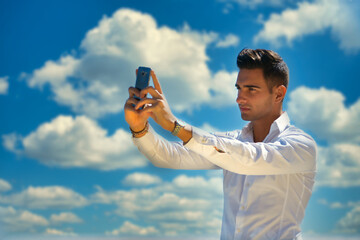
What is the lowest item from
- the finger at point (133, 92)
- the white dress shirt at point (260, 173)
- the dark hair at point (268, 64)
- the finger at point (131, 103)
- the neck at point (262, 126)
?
the white dress shirt at point (260, 173)

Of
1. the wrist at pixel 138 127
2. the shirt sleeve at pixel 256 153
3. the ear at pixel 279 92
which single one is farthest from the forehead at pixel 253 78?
the wrist at pixel 138 127

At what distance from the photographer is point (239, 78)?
2.46 m

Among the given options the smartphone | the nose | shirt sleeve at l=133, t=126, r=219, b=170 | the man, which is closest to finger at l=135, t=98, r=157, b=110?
the man

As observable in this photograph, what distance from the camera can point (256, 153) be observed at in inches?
74.4

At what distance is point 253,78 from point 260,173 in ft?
2.42

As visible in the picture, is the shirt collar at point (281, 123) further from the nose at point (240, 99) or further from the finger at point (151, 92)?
the finger at point (151, 92)

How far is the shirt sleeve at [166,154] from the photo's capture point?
2.45 meters

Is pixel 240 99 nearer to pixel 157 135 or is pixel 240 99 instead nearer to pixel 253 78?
pixel 253 78

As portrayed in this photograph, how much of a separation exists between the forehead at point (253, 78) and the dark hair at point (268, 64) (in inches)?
A: 1.0

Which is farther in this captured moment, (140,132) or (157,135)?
(157,135)

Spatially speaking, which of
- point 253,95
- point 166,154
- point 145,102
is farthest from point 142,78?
point 253,95

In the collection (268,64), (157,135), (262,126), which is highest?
(268,64)

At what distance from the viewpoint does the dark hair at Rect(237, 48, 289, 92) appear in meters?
2.46

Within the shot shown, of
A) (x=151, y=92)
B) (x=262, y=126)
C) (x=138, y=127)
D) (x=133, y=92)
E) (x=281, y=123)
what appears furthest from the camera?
(x=262, y=126)
